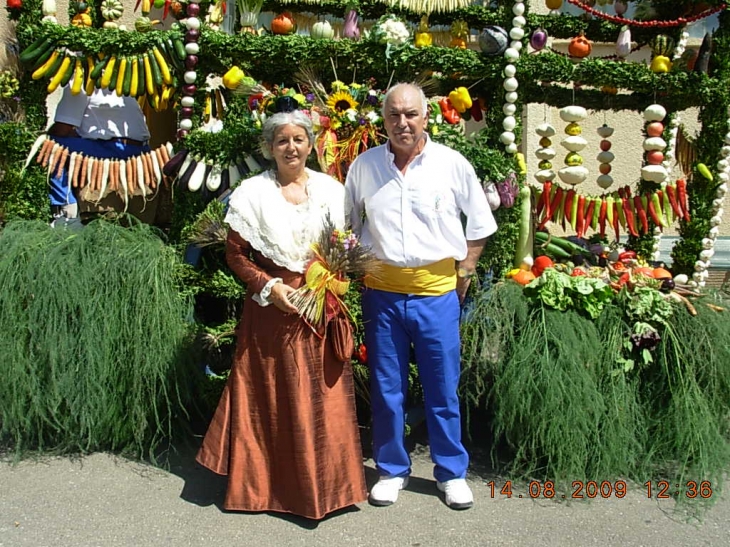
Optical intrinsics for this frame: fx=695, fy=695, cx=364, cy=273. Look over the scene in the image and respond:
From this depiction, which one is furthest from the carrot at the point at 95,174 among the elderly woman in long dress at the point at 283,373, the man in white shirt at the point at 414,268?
the man in white shirt at the point at 414,268

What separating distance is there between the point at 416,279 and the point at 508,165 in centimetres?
103

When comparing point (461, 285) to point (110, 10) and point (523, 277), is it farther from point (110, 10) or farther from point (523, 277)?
point (110, 10)

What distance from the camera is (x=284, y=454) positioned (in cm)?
286

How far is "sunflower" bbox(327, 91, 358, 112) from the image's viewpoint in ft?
11.7

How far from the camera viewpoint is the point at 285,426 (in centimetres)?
286

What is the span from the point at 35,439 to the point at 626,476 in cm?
290

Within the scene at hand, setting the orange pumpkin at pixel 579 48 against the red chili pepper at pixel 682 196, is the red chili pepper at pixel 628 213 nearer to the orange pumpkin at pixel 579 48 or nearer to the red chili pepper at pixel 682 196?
the red chili pepper at pixel 682 196

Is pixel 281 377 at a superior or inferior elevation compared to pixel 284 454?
superior

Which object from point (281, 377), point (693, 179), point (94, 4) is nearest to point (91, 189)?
point (94, 4)

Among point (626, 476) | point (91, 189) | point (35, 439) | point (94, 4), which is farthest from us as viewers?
point (94, 4)

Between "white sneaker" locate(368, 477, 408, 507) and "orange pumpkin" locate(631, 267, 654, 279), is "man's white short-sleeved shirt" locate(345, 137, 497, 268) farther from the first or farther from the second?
"orange pumpkin" locate(631, 267, 654, 279)

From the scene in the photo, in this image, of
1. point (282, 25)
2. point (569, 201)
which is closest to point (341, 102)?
point (282, 25)

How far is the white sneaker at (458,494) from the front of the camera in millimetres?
2959

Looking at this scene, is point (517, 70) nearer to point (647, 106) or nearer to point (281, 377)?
point (647, 106)
